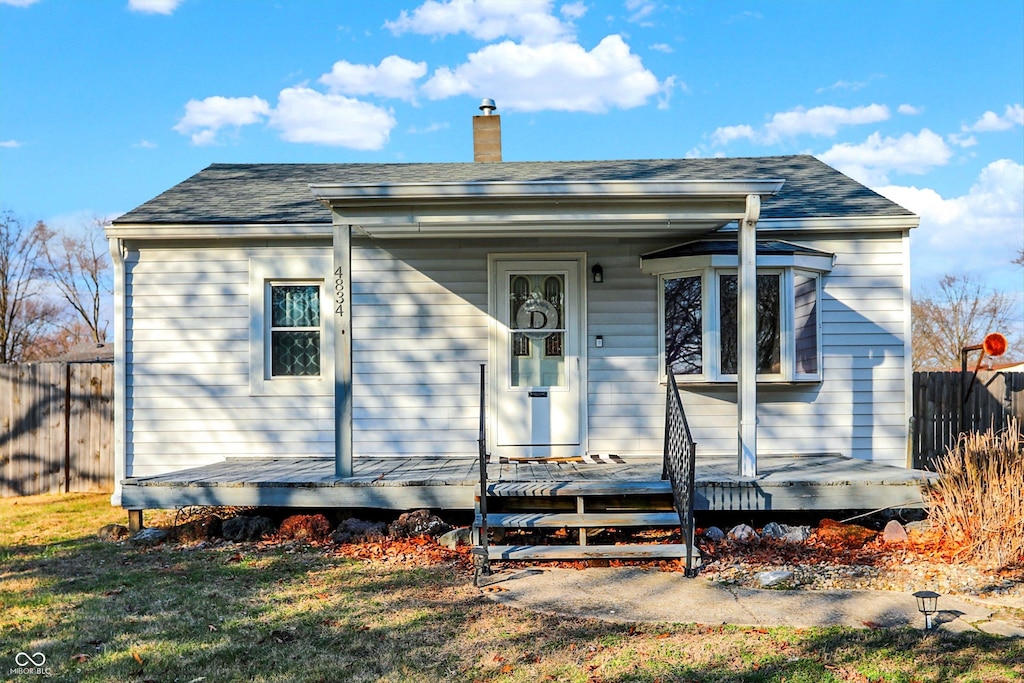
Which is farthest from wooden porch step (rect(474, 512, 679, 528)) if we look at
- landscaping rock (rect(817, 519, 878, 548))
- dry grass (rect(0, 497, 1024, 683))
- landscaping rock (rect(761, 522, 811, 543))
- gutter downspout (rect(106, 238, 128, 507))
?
gutter downspout (rect(106, 238, 128, 507))

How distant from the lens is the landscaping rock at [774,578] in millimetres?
4863

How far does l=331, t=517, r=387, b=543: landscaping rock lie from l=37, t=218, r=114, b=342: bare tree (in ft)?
90.5

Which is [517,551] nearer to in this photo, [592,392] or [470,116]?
[592,392]

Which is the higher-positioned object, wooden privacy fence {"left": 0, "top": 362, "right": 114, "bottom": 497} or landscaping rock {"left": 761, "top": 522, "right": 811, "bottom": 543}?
wooden privacy fence {"left": 0, "top": 362, "right": 114, "bottom": 497}

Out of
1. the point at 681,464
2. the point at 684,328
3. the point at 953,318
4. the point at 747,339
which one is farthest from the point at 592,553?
the point at 953,318

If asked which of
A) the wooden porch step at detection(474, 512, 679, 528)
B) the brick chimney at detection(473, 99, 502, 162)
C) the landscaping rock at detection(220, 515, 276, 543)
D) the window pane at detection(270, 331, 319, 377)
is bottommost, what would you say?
the landscaping rock at detection(220, 515, 276, 543)

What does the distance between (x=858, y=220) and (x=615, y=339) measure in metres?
2.81

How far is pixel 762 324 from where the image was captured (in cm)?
757

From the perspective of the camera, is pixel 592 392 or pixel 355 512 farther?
pixel 592 392

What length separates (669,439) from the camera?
20.8 feet

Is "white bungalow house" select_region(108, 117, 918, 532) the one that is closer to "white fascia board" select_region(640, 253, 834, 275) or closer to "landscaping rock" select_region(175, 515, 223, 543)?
"white fascia board" select_region(640, 253, 834, 275)

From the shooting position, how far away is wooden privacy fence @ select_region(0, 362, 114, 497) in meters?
9.26

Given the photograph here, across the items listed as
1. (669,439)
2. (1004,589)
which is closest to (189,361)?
(669,439)

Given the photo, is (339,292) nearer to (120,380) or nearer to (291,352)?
(291,352)
